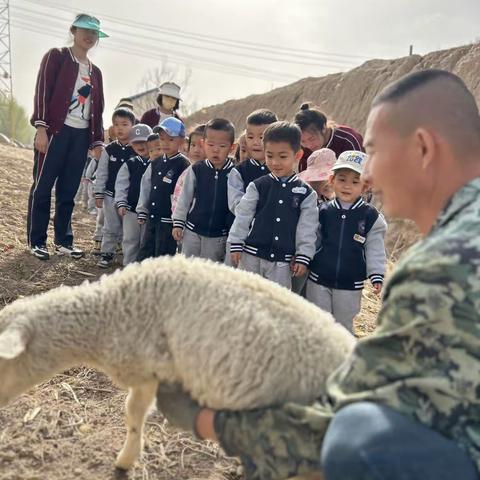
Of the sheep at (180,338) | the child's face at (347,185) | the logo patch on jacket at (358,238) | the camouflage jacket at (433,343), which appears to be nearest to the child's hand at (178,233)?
the child's face at (347,185)

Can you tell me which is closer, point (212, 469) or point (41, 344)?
point (41, 344)

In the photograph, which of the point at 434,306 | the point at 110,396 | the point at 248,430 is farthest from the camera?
the point at 110,396

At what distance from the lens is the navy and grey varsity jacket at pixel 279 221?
4258 millimetres

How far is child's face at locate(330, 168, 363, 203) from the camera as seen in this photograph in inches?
165

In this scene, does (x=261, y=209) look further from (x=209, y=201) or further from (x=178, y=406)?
(x=178, y=406)

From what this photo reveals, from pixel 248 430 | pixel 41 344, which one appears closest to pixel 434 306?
pixel 248 430

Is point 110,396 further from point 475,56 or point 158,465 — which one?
point 475,56

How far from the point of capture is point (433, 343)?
1.66 metres

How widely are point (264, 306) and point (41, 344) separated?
101 cm

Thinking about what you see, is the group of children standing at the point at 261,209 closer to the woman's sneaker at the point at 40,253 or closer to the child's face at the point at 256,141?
the child's face at the point at 256,141

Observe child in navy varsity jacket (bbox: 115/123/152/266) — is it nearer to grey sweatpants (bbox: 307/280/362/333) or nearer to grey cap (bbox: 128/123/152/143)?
grey cap (bbox: 128/123/152/143)

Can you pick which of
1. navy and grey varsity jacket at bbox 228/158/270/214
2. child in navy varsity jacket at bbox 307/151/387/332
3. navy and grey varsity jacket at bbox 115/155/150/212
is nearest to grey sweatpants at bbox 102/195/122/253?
navy and grey varsity jacket at bbox 115/155/150/212

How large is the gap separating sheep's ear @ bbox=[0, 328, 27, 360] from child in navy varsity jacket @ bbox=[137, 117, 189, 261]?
11.1 ft

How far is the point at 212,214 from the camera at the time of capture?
5066mm
